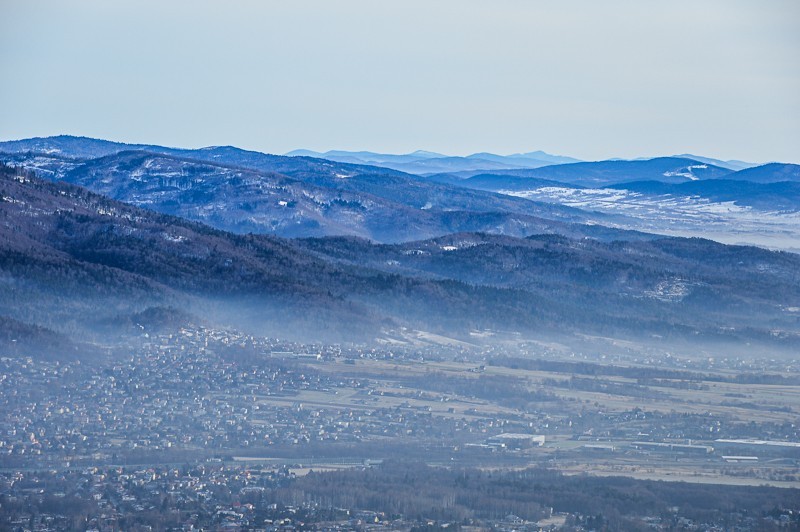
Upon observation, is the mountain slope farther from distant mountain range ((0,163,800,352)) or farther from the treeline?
the treeline

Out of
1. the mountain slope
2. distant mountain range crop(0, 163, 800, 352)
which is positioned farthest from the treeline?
the mountain slope

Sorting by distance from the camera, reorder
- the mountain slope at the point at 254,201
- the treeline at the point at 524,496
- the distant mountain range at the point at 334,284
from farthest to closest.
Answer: the mountain slope at the point at 254,201 → the distant mountain range at the point at 334,284 → the treeline at the point at 524,496

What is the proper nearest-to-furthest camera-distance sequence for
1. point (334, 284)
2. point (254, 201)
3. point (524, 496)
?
point (524, 496) → point (334, 284) → point (254, 201)

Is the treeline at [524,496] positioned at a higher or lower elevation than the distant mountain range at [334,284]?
lower

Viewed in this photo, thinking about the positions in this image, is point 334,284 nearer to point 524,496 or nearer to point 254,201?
point 524,496

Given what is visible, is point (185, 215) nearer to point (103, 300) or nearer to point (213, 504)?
point (103, 300)

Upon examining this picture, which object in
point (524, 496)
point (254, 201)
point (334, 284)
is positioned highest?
point (254, 201)

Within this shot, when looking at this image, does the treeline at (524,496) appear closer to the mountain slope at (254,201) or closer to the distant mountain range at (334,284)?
the distant mountain range at (334,284)

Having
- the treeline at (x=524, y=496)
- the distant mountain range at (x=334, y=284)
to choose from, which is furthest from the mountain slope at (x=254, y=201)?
the treeline at (x=524, y=496)

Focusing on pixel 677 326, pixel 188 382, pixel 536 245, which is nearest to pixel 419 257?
pixel 536 245

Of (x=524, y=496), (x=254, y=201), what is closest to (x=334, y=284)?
(x=524, y=496)
